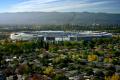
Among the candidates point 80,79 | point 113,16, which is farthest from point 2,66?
point 113,16

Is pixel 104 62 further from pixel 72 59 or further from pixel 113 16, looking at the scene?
pixel 113 16

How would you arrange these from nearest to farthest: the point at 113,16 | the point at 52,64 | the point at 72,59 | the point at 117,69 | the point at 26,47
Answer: the point at 117,69 → the point at 52,64 → the point at 72,59 → the point at 26,47 → the point at 113,16

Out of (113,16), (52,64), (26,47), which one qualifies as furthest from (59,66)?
(113,16)

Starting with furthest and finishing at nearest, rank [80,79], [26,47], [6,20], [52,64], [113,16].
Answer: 1. [6,20]
2. [113,16]
3. [26,47]
4. [52,64]
5. [80,79]

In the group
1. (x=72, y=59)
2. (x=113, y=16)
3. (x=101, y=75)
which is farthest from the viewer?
(x=113, y=16)

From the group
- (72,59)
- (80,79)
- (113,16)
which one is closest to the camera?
(80,79)

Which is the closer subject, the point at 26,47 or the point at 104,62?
the point at 104,62

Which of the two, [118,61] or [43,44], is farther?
[43,44]

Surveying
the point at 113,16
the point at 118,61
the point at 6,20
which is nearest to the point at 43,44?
the point at 118,61

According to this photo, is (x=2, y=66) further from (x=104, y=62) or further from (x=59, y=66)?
(x=104, y=62)
